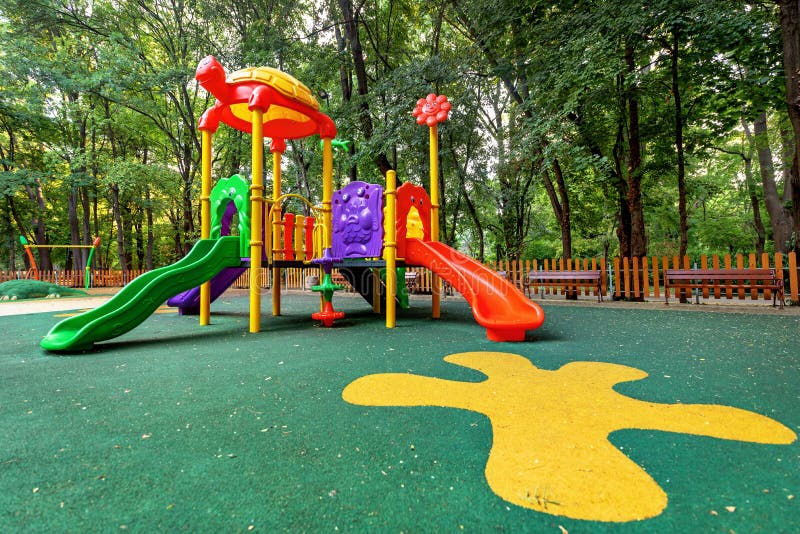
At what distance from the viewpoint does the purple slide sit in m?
6.90

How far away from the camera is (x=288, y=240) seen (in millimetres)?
6027

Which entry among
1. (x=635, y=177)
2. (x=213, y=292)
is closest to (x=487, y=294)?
(x=213, y=292)

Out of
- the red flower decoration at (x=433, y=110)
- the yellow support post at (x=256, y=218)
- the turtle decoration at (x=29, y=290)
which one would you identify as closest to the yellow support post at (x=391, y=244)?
the red flower decoration at (x=433, y=110)

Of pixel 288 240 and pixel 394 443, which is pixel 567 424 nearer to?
pixel 394 443

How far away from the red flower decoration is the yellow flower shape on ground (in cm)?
442

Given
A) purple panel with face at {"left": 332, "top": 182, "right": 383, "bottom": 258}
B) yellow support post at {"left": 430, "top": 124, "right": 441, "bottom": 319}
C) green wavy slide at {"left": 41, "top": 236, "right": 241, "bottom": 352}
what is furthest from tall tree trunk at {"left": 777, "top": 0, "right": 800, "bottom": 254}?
green wavy slide at {"left": 41, "top": 236, "right": 241, "bottom": 352}

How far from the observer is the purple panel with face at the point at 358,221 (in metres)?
5.70

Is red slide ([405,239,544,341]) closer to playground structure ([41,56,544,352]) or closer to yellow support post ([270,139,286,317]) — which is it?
playground structure ([41,56,544,352])

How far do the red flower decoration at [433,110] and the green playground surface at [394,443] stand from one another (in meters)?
Answer: 4.18

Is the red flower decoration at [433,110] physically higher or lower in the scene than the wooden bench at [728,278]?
higher

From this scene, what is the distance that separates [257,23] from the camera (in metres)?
11.2

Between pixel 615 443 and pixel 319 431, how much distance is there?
1472mm

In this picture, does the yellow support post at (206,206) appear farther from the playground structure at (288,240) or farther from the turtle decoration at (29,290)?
the turtle decoration at (29,290)

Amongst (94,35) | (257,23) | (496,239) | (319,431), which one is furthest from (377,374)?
(94,35)
